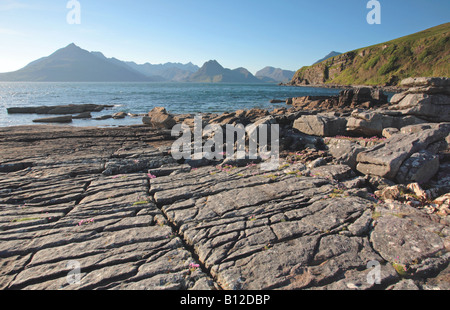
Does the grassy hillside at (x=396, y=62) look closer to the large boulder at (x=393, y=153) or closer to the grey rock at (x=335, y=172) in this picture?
the large boulder at (x=393, y=153)

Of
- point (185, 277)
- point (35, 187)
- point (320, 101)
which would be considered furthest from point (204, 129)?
point (320, 101)

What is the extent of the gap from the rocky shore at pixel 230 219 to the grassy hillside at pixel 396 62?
394 ft

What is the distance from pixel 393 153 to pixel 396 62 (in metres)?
145

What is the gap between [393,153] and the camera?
13633mm

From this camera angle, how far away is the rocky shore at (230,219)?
6.70m

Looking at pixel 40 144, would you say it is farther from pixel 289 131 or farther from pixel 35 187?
pixel 289 131

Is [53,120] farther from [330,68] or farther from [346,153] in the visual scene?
[330,68]

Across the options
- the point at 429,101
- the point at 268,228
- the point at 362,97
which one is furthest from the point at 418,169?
the point at 362,97

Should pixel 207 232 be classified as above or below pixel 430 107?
below

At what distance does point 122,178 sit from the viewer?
13.5 m

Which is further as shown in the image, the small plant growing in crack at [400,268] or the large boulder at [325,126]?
the large boulder at [325,126]

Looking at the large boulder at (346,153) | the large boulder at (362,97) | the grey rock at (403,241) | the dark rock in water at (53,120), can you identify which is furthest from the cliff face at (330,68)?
the grey rock at (403,241)

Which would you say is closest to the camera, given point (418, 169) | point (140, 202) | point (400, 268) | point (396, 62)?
point (400, 268)

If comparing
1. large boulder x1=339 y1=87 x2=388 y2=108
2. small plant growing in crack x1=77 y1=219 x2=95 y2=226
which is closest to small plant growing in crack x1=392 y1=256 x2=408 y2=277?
small plant growing in crack x1=77 y1=219 x2=95 y2=226
